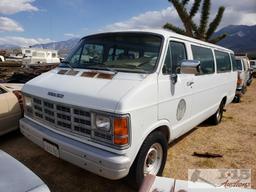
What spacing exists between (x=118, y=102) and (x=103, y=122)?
315 millimetres

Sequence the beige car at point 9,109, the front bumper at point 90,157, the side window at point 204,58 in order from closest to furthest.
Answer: the front bumper at point 90,157, the side window at point 204,58, the beige car at point 9,109

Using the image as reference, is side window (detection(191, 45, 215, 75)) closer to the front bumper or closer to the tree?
the front bumper

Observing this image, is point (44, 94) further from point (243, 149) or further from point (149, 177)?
point (243, 149)

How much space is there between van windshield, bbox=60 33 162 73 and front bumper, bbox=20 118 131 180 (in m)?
1.19

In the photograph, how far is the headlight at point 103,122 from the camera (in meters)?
2.83

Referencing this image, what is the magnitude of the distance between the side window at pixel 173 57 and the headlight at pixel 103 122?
124 centimetres

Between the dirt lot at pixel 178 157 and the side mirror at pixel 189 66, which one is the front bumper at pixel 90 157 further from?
the side mirror at pixel 189 66

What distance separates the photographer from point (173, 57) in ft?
12.5

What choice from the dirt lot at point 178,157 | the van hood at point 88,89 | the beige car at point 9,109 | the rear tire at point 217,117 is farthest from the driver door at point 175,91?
the beige car at point 9,109

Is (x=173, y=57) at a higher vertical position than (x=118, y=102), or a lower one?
higher

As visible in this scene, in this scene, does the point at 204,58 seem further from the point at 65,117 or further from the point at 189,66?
the point at 65,117

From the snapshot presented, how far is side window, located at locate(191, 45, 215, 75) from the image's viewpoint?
471cm

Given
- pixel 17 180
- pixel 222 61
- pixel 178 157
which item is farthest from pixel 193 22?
pixel 17 180

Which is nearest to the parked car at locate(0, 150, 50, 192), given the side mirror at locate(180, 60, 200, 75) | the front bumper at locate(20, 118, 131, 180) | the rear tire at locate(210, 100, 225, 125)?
the front bumper at locate(20, 118, 131, 180)
